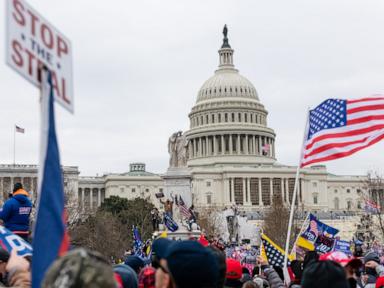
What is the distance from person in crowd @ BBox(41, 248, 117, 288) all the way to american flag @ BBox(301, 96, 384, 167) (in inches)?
398

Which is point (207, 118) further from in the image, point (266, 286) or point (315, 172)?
point (266, 286)

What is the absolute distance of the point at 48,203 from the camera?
13.7 feet

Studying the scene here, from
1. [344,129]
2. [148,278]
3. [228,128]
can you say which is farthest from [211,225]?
[148,278]

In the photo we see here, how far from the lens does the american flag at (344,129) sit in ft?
44.6

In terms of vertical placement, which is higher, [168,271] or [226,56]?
[226,56]

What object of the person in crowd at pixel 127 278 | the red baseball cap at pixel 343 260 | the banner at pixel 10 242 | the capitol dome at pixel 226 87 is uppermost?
the capitol dome at pixel 226 87

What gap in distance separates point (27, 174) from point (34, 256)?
415ft

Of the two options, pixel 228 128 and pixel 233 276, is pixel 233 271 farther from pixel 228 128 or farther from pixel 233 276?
pixel 228 128

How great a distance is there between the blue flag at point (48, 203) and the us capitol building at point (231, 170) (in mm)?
123004

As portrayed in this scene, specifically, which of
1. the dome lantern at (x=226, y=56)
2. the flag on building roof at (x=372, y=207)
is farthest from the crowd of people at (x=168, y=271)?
the dome lantern at (x=226, y=56)

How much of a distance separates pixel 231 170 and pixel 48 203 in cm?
13019

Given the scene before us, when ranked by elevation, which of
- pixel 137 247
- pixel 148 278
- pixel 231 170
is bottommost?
pixel 137 247

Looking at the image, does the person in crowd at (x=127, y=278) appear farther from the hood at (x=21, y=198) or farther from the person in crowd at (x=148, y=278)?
the hood at (x=21, y=198)

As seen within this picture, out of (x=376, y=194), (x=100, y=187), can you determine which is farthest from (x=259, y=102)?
(x=376, y=194)
